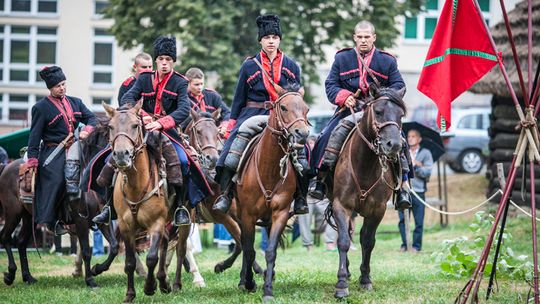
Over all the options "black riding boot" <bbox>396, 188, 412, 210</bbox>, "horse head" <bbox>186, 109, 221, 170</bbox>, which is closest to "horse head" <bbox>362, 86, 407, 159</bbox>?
"black riding boot" <bbox>396, 188, 412, 210</bbox>

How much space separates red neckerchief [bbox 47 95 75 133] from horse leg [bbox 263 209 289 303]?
4.23 meters

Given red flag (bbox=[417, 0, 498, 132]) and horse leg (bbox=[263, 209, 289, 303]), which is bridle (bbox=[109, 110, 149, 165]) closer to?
horse leg (bbox=[263, 209, 289, 303])

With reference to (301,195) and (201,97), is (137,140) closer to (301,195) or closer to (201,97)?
(301,195)

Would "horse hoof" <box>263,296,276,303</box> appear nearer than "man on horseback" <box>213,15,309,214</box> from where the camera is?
Yes

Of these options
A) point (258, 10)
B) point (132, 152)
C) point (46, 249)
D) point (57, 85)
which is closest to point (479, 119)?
point (258, 10)

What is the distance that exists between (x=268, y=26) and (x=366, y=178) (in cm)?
230

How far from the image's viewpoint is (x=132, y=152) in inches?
431

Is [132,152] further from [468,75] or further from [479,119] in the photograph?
A: [479,119]

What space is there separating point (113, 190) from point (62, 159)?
2286 mm

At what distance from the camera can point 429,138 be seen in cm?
2138

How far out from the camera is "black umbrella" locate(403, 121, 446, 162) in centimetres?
2106

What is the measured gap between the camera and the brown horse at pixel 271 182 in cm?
1097

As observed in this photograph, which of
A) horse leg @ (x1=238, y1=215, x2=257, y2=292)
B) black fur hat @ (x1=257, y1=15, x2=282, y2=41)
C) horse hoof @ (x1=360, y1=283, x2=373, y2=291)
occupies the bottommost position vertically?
horse hoof @ (x1=360, y1=283, x2=373, y2=291)

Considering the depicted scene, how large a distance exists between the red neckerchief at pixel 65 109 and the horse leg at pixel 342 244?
459cm
